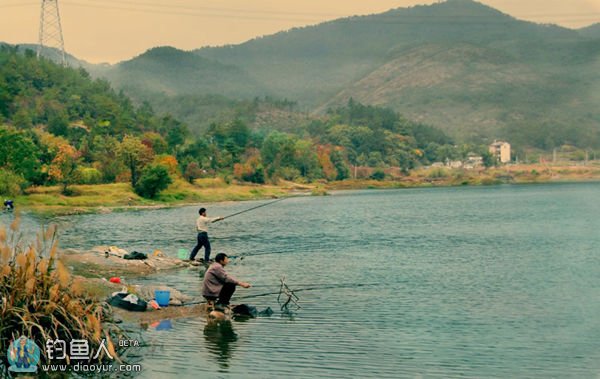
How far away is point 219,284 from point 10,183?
196ft

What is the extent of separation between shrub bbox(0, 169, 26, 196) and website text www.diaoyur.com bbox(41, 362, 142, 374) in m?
63.1

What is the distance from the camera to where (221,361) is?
18359 mm

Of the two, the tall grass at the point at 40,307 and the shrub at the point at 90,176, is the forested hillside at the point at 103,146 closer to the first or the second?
the shrub at the point at 90,176

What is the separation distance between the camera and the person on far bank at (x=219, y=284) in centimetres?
2275

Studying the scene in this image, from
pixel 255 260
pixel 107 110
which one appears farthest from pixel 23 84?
pixel 255 260

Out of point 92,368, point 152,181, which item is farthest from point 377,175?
point 92,368

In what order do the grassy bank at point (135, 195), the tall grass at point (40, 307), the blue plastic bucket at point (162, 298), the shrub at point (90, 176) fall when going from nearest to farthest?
the tall grass at point (40, 307), the blue plastic bucket at point (162, 298), the grassy bank at point (135, 195), the shrub at point (90, 176)

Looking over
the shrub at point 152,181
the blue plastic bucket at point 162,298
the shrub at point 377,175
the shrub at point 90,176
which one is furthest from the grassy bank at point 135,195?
the blue plastic bucket at point 162,298

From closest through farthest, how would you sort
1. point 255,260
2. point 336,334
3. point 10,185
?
point 336,334
point 255,260
point 10,185

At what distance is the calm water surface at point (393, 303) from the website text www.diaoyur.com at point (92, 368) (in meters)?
0.46

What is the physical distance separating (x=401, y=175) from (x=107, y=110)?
7241 centimetres

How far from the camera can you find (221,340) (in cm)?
2028

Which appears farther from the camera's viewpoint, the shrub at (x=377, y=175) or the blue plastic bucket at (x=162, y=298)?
the shrub at (x=377, y=175)

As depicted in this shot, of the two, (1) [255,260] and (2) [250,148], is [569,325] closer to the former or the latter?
(1) [255,260]
